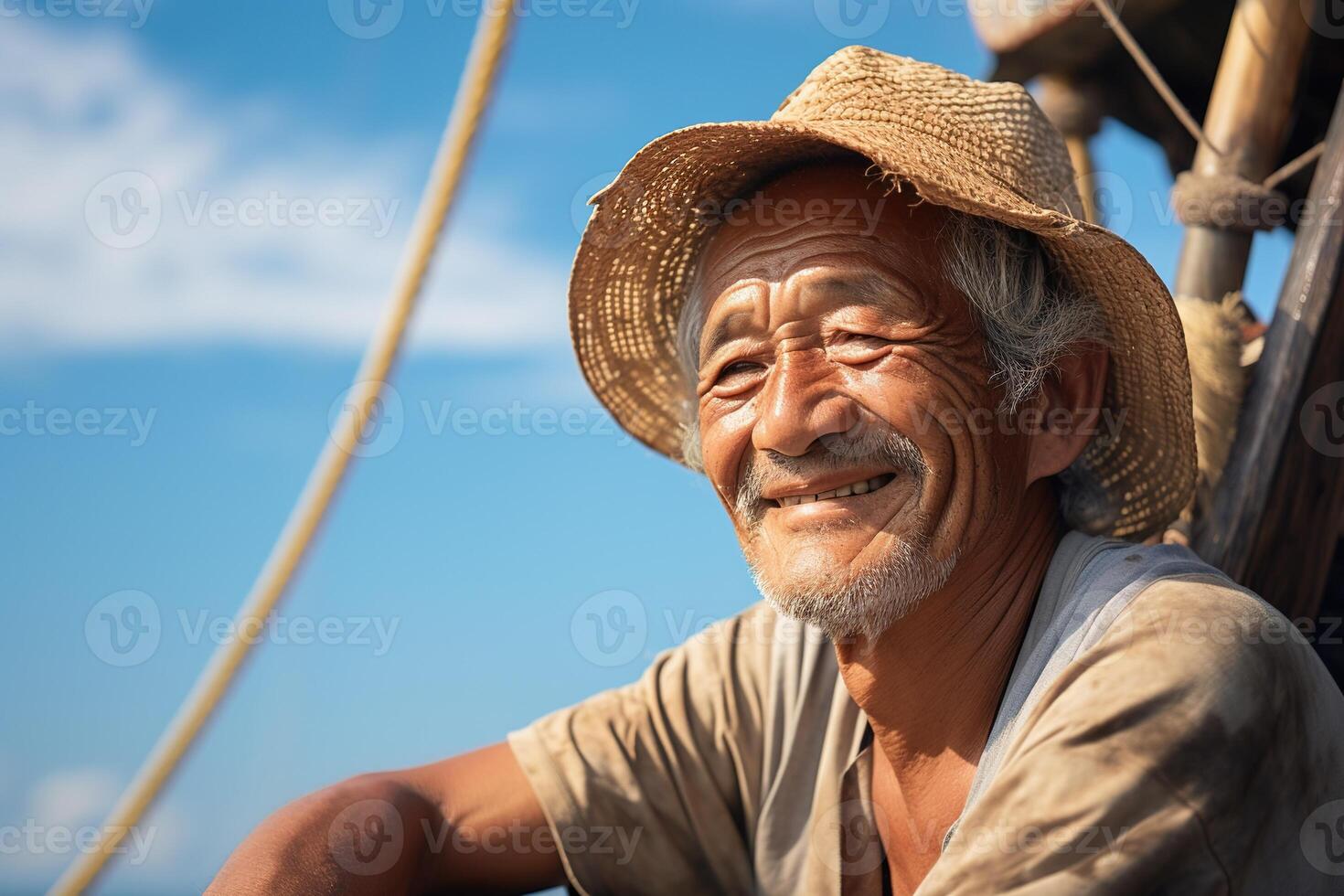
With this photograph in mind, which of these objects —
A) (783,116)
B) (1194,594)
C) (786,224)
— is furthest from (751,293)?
(1194,594)

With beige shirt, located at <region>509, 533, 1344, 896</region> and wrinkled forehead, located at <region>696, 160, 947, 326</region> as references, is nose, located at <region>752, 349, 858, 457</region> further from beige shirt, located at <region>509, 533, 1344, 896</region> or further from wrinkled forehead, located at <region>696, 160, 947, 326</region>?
beige shirt, located at <region>509, 533, 1344, 896</region>

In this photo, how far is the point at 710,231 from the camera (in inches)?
84.9

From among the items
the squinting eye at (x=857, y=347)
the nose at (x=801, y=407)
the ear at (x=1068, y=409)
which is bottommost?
the ear at (x=1068, y=409)

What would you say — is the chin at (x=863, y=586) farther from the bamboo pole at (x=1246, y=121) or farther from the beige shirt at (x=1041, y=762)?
the bamboo pole at (x=1246, y=121)

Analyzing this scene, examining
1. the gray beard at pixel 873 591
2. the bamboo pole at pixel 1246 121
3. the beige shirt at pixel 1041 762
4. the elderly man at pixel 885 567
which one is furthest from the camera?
the bamboo pole at pixel 1246 121

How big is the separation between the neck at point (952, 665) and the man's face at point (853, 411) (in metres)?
0.08

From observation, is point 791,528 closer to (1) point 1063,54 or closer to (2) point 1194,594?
(2) point 1194,594

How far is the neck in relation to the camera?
1849 millimetres

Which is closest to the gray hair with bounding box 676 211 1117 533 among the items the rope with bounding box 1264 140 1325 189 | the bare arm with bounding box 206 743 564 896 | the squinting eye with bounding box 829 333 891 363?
the squinting eye with bounding box 829 333 891 363

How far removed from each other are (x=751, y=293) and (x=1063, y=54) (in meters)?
1.95

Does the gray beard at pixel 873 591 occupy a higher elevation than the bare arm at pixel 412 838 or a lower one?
higher

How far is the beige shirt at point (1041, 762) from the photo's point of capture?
1.33 m

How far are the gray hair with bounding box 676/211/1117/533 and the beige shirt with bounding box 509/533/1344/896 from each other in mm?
287

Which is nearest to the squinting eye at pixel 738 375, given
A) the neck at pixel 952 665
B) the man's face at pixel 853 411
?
the man's face at pixel 853 411
